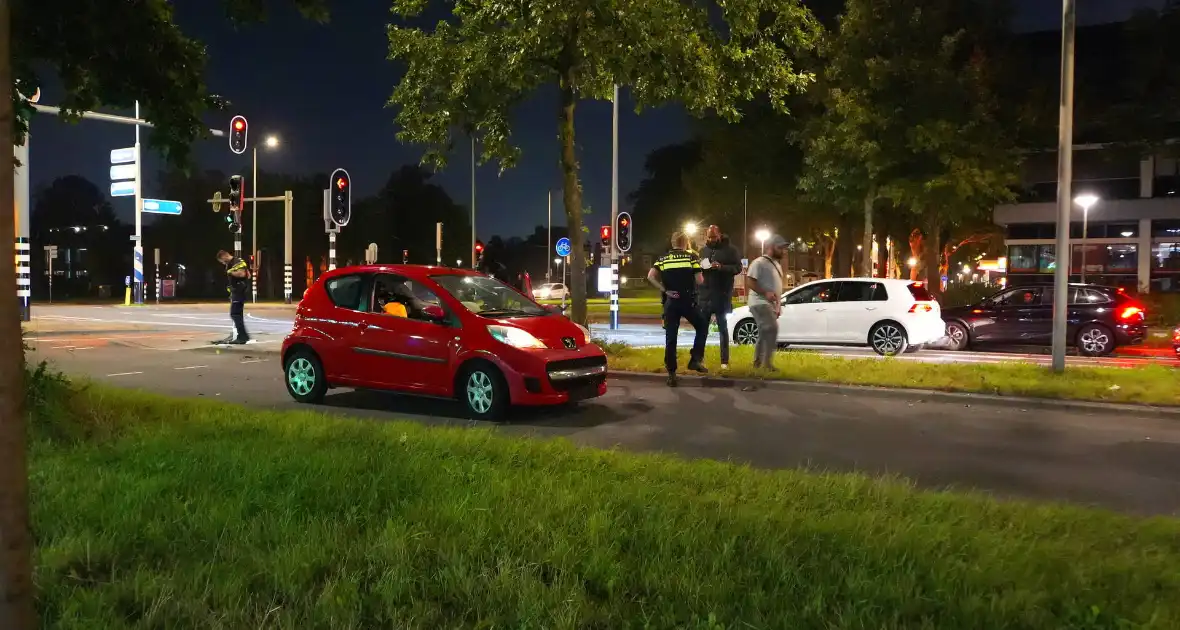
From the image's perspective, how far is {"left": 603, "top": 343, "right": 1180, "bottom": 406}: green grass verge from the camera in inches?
395

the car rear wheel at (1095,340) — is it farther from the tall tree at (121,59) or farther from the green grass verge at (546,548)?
the tall tree at (121,59)

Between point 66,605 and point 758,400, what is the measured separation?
8071 millimetres

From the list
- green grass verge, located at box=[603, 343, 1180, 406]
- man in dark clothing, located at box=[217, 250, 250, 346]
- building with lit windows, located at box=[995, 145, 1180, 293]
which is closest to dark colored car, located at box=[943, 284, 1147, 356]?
green grass verge, located at box=[603, 343, 1180, 406]

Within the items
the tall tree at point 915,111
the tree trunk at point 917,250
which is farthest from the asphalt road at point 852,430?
the tree trunk at point 917,250

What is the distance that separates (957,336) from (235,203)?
1664 centimetres

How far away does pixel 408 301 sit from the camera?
30.3ft

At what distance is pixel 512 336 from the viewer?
28.0 ft

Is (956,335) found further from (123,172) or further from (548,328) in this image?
(123,172)

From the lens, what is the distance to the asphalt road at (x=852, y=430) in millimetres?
6484

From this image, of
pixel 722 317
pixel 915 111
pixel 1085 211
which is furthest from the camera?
pixel 1085 211

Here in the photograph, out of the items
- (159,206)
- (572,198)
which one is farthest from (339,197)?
(159,206)

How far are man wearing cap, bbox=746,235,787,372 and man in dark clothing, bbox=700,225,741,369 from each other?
0.72 meters

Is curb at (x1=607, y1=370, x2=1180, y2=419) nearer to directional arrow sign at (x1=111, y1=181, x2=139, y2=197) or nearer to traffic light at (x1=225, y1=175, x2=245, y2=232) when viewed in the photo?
traffic light at (x1=225, y1=175, x2=245, y2=232)

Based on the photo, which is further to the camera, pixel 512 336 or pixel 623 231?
pixel 623 231
